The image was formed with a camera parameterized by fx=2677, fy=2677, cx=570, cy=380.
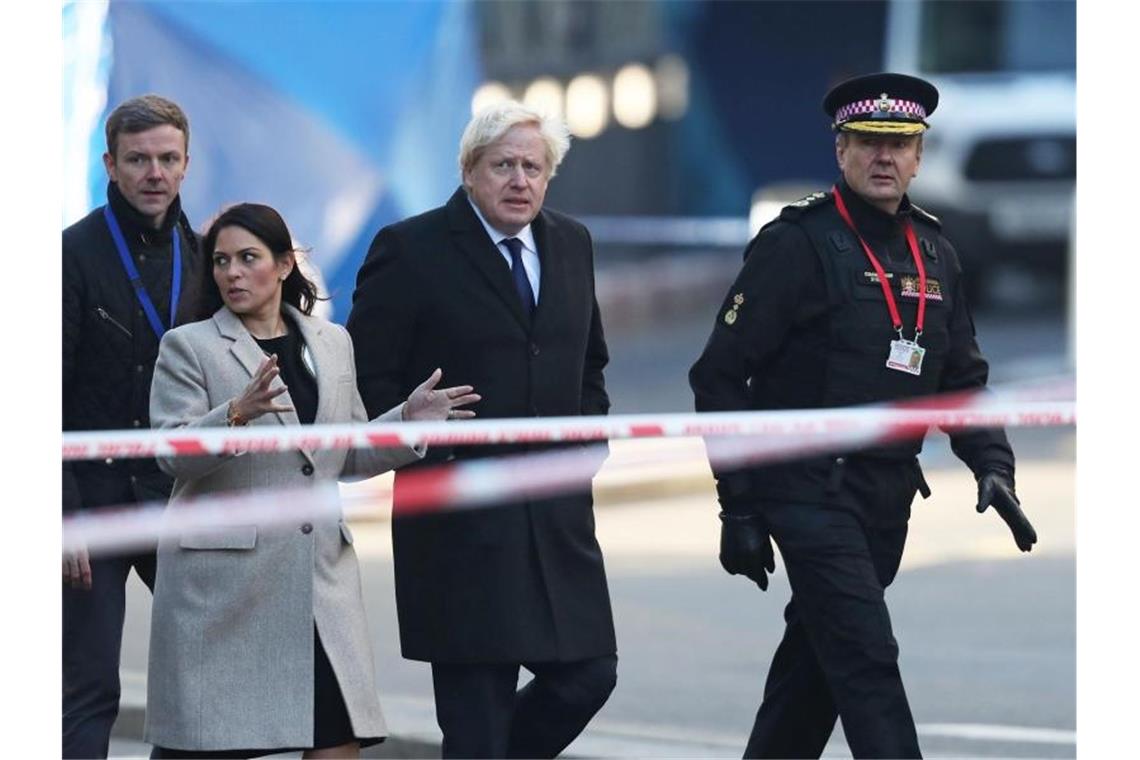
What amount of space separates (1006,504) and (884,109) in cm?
96

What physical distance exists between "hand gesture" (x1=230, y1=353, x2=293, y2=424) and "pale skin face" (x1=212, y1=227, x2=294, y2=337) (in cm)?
28

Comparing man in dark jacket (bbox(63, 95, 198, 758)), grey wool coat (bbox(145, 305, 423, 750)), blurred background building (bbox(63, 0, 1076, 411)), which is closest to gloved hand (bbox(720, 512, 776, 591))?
grey wool coat (bbox(145, 305, 423, 750))

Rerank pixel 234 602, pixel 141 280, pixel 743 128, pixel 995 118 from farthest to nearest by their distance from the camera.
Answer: pixel 743 128
pixel 995 118
pixel 141 280
pixel 234 602

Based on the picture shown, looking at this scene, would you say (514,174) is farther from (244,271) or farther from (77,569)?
(77,569)

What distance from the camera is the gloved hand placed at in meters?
6.13

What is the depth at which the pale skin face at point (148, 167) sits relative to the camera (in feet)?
20.6

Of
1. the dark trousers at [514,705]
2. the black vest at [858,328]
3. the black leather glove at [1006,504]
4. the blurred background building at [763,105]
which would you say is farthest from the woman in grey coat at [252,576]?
the blurred background building at [763,105]

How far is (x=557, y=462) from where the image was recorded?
19.8ft

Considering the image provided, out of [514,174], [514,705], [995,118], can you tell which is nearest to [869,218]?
[514,174]

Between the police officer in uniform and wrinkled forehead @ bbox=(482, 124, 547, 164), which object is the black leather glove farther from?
wrinkled forehead @ bbox=(482, 124, 547, 164)

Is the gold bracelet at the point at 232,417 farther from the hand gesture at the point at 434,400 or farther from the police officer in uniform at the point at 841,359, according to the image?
the police officer in uniform at the point at 841,359

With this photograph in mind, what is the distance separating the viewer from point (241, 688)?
5648 mm

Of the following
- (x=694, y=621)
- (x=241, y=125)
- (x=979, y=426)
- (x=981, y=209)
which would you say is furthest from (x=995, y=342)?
(x=979, y=426)

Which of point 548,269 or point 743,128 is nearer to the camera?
point 548,269
